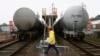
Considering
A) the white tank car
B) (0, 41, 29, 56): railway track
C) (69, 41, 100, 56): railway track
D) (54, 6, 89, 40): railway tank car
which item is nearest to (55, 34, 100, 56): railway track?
(69, 41, 100, 56): railway track

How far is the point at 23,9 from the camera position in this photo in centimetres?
2209

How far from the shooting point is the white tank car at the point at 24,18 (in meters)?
21.9

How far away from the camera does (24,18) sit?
2197 cm

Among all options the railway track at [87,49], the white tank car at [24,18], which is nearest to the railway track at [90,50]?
the railway track at [87,49]

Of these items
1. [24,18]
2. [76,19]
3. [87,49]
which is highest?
[24,18]

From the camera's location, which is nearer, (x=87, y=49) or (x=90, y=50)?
(x=90, y=50)

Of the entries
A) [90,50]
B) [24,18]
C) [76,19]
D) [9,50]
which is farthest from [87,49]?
[24,18]

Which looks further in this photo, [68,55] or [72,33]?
[72,33]

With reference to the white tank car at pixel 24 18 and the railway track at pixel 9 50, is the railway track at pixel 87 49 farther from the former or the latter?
the white tank car at pixel 24 18

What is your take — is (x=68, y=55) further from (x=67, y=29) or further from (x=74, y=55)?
(x=67, y=29)

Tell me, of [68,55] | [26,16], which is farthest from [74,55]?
[26,16]

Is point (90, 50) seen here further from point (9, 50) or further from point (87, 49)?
point (9, 50)

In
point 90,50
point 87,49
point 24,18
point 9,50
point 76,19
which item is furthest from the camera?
point 24,18

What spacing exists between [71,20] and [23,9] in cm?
469
